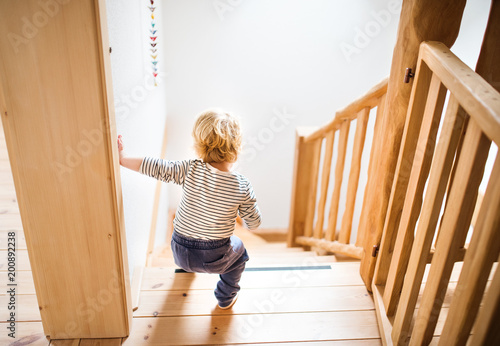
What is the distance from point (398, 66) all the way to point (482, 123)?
564mm

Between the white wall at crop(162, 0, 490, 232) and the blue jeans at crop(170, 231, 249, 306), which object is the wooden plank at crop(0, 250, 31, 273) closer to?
the blue jeans at crop(170, 231, 249, 306)

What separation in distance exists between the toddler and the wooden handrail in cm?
66

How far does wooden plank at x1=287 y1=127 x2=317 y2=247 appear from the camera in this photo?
2619 mm

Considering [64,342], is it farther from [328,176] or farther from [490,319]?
[328,176]

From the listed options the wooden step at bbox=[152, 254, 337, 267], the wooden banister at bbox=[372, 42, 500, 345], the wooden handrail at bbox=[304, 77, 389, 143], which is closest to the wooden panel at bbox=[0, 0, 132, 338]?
the wooden step at bbox=[152, 254, 337, 267]

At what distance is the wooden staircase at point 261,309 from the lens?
1.41 meters

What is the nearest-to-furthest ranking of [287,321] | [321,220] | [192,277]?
1. [287,321]
2. [192,277]
3. [321,220]

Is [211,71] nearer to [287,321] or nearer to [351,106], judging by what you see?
[351,106]

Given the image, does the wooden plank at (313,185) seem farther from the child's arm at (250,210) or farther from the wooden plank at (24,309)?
the wooden plank at (24,309)

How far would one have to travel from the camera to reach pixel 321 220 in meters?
2.44

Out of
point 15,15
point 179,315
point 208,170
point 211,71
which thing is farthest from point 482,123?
point 211,71

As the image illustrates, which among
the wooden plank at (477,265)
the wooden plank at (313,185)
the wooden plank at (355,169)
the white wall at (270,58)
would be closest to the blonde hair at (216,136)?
the wooden plank at (355,169)

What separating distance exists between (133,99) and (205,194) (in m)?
0.66

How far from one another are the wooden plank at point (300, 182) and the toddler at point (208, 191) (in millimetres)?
1283
